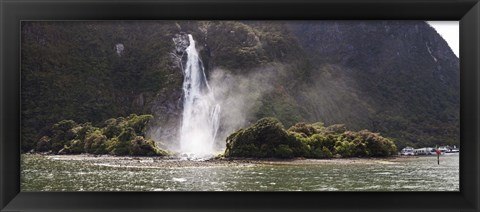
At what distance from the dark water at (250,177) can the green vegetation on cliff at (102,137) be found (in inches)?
4.9

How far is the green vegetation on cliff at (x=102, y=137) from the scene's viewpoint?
12.2ft

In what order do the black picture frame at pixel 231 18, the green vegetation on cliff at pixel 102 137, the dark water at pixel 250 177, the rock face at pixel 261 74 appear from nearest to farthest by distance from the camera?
the black picture frame at pixel 231 18 < the dark water at pixel 250 177 < the rock face at pixel 261 74 < the green vegetation on cliff at pixel 102 137

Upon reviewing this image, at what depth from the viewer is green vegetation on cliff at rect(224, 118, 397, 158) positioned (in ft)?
12.5

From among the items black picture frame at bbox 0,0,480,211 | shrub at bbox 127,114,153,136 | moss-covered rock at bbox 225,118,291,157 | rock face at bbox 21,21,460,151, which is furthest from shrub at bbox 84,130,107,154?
moss-covered rock at bbox 225,118,291,157

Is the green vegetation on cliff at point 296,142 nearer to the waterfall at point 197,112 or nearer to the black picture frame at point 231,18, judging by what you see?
the waterfall at point 197,112

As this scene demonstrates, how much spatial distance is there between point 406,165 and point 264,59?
1.38 meters

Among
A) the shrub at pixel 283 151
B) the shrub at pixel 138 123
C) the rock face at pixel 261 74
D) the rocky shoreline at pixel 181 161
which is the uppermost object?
the rock face at pixel 261 74

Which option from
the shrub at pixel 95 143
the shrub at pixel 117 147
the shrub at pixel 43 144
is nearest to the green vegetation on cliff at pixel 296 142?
the shrub at pixel 117 147

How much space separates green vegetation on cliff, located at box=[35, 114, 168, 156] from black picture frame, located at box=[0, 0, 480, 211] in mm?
433

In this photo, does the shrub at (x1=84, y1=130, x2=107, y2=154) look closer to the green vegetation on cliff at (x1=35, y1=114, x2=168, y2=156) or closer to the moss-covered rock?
the green vegetation on cliff at (x1=35, y1=114, x2=168, y2=156)

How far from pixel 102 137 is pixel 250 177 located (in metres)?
1.16

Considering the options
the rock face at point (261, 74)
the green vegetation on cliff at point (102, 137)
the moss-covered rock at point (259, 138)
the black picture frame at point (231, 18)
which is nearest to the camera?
the black picture frame at point (231, 18)

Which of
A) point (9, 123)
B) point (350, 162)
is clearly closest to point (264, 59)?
point (350, 162)

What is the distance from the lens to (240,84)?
13.0ft
